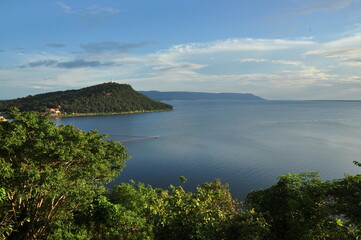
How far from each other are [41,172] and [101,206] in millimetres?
→ 4106

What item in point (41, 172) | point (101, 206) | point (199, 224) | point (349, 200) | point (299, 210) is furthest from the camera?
point (101, 206)

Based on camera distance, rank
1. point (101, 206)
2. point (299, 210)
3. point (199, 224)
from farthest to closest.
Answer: point (101, 206) < point (299, 210) < point (199, 224)

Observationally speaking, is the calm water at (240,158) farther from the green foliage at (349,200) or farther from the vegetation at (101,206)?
the green foliage at (349,200)

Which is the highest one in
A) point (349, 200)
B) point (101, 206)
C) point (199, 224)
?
point (349, 200)

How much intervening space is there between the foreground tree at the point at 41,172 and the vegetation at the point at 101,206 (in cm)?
4

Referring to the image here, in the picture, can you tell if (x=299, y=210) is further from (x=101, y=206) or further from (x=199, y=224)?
(x=101, y=206)

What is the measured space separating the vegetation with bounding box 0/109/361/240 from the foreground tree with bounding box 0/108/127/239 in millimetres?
44

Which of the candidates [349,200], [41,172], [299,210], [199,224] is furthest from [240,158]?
[41,172]

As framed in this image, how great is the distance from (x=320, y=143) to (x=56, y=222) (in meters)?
74.6

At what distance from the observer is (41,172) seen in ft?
41.9

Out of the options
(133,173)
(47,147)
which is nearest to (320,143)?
(133,173)

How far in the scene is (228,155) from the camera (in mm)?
59438

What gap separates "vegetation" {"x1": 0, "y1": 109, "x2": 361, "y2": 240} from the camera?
11.5m

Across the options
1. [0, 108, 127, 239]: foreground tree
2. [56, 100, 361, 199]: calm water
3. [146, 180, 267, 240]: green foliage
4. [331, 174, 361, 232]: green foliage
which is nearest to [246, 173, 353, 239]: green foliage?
[331, 174, 361, 232]: green foliage
